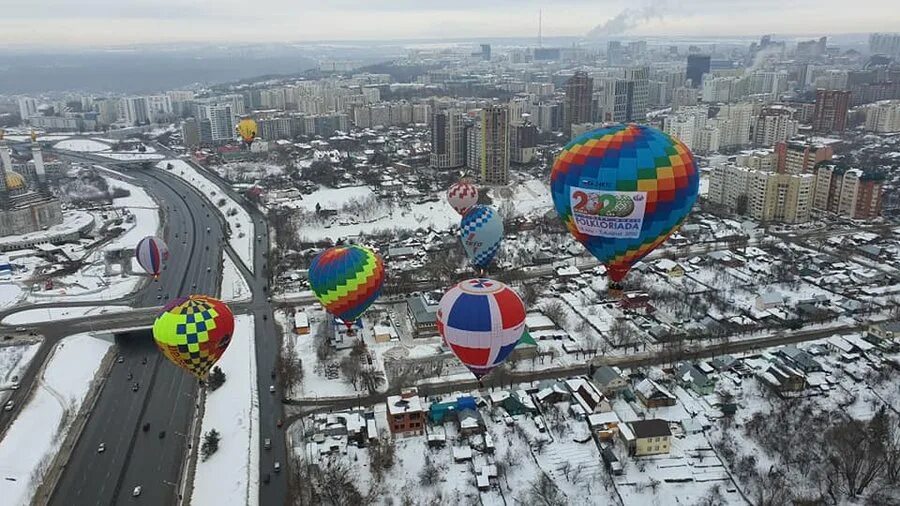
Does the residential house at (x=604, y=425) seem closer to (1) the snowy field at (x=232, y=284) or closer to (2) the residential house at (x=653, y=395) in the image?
(2) the residential house at (x=653, y=395)

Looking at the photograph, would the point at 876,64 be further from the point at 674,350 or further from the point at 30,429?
the point at 30,429

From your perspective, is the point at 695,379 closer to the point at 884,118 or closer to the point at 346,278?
the point at 346,278

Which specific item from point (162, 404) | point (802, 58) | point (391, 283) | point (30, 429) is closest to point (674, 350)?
point (391, 283)

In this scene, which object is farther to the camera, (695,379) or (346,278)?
(346,278)

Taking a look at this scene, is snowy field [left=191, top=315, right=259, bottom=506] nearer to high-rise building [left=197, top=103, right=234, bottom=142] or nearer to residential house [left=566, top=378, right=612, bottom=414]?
residential house [left=566, top=378, right=612, bottom=414]

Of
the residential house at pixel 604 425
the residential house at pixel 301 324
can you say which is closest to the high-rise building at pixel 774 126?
the residential house at pixel 301 324

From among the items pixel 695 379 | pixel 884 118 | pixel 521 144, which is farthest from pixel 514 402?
pixel 884 118
